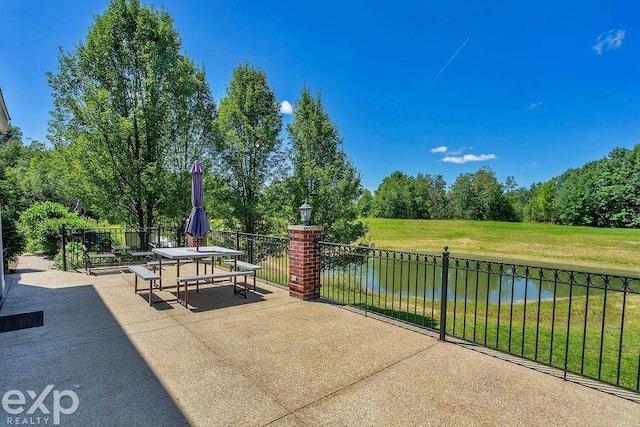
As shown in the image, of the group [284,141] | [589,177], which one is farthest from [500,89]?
[589,177]

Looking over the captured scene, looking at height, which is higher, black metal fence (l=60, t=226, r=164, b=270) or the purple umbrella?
the purple umbrella

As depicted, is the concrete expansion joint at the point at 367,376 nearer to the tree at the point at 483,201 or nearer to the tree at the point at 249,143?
the tree at the point at 249,143

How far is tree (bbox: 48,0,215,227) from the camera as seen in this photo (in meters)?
9.67

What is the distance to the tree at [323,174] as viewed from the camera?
10344mm

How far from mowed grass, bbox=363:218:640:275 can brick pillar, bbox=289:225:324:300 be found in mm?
9972

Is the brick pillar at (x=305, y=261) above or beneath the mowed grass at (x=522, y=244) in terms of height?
above

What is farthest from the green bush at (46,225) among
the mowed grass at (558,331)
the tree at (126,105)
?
the mowed grass at (558,331)

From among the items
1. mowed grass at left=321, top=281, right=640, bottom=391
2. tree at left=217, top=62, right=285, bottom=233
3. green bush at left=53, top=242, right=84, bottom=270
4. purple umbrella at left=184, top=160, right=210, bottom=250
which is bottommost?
mowed grass at left=321, top=281, right=640, bottom=391

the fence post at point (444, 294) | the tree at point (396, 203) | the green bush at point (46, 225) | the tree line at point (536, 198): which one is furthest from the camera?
the tree at point (396, 203)

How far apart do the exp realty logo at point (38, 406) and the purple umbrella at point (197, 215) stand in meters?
3.33

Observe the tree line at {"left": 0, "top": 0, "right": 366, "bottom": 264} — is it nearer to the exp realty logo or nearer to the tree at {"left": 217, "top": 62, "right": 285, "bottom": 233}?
the tree at {"left": 217, "top": 62, "right": 285, "bottom": 233}

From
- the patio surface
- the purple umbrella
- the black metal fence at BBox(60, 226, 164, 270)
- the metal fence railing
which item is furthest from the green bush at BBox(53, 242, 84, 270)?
the purple umbrella

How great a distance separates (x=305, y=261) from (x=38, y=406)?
3.67 metres

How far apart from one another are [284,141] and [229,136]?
2.02 metres
